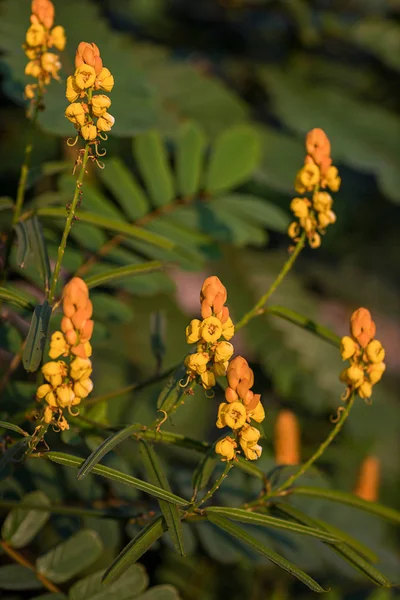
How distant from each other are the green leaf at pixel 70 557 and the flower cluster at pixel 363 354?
279mm

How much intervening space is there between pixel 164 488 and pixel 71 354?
129 mm

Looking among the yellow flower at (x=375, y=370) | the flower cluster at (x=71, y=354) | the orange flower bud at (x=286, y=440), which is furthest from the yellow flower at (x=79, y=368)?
the orange flower bud at (x=286, y=440)

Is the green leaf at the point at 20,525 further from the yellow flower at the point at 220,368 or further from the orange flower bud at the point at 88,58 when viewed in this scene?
the orange flower bud at the point at 88,58

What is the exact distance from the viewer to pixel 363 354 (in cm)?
55

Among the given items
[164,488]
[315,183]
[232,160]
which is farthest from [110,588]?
[232,160]

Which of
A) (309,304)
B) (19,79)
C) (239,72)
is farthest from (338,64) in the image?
(19,79)

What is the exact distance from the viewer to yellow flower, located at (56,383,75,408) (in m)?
0.46

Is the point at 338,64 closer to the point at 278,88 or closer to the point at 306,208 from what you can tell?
the point at 278,88

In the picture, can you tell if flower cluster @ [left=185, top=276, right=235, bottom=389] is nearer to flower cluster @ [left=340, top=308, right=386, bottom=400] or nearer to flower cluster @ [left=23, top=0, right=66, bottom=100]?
flower cluster @ [left=340, top=308, right=386, bottom=400]

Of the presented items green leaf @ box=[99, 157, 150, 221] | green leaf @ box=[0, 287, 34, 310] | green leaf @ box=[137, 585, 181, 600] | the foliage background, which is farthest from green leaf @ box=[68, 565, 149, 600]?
green leaf @ box=[99, 157, 150, 221]

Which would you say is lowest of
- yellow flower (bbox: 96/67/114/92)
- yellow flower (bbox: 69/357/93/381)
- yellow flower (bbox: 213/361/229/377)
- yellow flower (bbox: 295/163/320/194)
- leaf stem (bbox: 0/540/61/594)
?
leaf stem (bbox: 0/540/61/594)

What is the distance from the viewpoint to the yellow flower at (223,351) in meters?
0.49

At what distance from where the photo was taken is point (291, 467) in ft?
2.19

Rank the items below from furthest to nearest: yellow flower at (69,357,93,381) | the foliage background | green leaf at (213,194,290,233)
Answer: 1. green leaf at (213,194,290,233)
2. the foliage background
3. yellow flower at (69,357,93,381)
